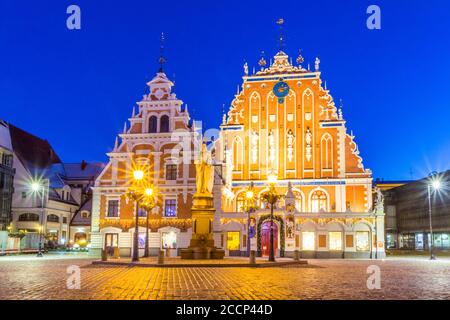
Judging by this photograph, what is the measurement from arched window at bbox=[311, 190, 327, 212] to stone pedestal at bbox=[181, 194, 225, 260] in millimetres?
19769

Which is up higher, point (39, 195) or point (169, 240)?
point (39, 195)

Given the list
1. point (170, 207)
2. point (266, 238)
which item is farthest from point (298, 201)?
point (170, 207)

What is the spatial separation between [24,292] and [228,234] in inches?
1384

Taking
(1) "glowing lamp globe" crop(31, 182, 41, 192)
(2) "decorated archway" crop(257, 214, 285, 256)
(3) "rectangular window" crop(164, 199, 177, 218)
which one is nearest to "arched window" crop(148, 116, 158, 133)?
(3) "rectangular window" crop(164, 199, 177, 218)

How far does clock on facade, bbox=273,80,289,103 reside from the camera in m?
52.2

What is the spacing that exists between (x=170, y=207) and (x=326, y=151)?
1619 centimetres

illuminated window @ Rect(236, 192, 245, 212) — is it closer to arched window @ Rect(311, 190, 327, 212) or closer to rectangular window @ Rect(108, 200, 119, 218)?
arched window @ Rect(311, 190, 327, 212)

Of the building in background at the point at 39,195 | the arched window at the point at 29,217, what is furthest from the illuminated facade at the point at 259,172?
the arched window at the point at 29,217

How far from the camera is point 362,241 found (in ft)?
153

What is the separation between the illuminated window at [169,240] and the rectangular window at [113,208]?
17.2 feet

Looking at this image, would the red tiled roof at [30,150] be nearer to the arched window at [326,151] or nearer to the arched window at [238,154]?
the arched window at [238,154]

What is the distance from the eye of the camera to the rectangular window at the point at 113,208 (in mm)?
49469

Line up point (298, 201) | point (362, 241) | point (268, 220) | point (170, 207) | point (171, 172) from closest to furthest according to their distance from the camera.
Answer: point (362, 241)
point (268, 220)
point (170, 207)
point (171, 172)
point (298, 201)

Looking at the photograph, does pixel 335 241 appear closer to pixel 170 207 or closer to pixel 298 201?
pixel 298 201
